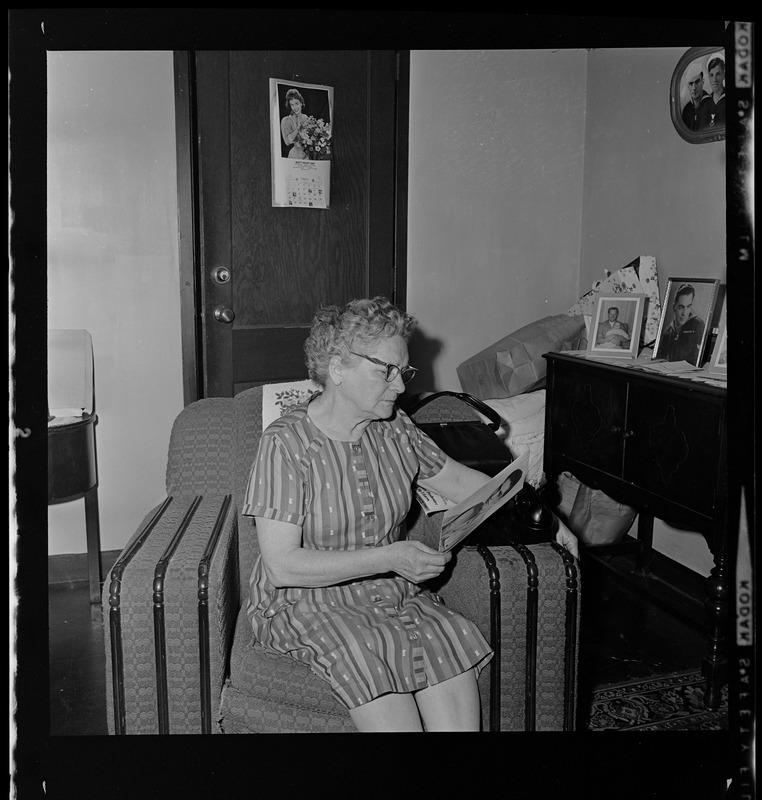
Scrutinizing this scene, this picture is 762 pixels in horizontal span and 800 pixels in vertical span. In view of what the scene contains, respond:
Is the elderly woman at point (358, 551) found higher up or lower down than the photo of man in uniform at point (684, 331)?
lower down

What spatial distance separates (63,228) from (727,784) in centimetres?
164

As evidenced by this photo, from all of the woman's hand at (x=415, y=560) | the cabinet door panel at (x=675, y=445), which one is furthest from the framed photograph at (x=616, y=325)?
the woman's hand at (x=415, y=560)

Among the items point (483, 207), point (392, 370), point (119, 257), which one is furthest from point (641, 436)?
point (119, 257)

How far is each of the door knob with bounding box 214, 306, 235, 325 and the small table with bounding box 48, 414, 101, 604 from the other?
0.96 m

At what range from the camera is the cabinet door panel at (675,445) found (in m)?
2.16

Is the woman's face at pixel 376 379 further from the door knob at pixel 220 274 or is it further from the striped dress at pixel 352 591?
the door knob at pixel 220 274

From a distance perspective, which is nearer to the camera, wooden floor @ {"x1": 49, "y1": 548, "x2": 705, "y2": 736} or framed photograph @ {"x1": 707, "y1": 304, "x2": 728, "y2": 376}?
wooden floor @ {"x1": 49, "y1": 548, "x2": 705, "y2": 736}

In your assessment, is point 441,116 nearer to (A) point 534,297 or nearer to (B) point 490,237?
(B) point 490,237

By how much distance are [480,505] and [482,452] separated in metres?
0.48

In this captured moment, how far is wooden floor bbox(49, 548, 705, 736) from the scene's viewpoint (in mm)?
1579

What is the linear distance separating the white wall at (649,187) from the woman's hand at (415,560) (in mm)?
1237

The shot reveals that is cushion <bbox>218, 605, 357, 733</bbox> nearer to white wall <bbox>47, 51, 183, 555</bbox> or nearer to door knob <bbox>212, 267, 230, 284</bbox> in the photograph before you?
white wall <bbox>47, 51, 183, 555</bbox>

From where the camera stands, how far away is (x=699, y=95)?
6.59 ft

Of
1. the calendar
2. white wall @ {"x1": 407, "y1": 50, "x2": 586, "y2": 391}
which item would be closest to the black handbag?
white wall @ {"x1": 407, "y1": 50, "x2": 586, "y2": 391}
